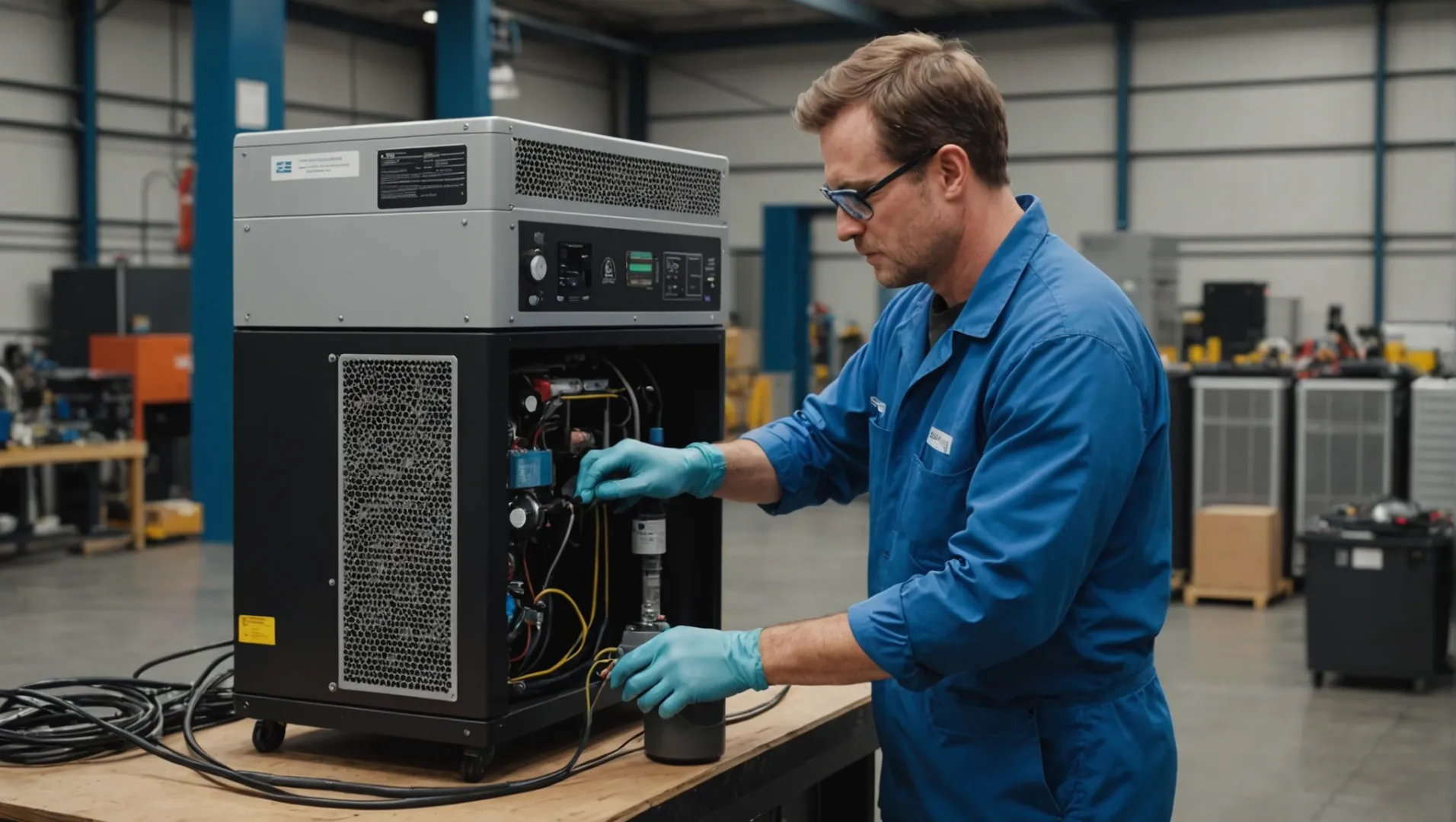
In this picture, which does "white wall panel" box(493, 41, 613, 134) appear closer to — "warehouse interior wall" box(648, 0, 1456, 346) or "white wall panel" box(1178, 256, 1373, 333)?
"warehouse interior wall" box(648, 0, 1456, 346)

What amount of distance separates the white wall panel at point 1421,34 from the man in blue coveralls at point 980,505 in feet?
36.7

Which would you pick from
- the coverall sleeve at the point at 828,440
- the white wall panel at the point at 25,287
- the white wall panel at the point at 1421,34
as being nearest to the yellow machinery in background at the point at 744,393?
the white wall panel at the point at 25,287

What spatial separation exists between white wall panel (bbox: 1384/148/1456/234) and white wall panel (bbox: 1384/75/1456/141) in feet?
0.45

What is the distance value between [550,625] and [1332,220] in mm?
11492

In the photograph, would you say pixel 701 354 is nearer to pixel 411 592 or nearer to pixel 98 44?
pixel 411 592

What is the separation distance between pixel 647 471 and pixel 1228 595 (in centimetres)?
533

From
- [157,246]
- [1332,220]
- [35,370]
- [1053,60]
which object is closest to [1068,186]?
[1053,60]

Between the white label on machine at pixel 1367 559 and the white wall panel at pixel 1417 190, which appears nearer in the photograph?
the white label on machine at pixel 1367 559

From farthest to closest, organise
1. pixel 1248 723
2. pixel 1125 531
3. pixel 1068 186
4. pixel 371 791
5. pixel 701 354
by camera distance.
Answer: pixel 1068 186
pixel 1248 723
pixel 701 354
pixel 1125 531
pixel 371 791

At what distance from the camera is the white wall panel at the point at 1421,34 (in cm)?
1127

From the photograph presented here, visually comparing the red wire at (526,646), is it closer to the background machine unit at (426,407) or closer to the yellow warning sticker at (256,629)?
the background machine unit at (426,407)

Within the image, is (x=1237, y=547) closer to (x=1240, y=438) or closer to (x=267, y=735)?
(x=1240, y=438)

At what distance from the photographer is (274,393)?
1547 millimetres

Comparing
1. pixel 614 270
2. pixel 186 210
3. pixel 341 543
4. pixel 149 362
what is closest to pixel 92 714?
pixel 341 543
